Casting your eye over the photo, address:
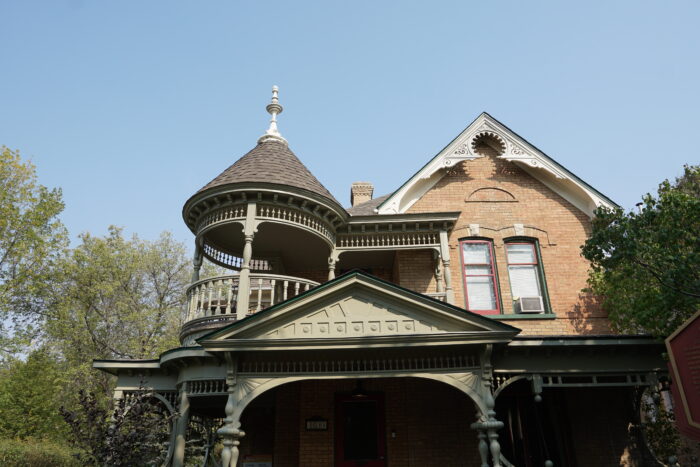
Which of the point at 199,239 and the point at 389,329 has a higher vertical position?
the point at 199,239

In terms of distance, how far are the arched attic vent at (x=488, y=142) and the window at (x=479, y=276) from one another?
301 centimetres

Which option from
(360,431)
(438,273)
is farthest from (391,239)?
(360,431)

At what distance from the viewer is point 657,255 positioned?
9141mm

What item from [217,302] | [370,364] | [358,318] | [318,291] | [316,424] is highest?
[217,302]

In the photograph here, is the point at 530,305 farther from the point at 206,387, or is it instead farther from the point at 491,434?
the point at 206,387

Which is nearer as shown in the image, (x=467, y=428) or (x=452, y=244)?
(x=467, y=428)

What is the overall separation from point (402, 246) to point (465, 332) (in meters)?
3.98

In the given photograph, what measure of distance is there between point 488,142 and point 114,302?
26183 mm

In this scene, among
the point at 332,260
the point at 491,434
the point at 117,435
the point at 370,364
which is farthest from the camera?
the point at 332,260

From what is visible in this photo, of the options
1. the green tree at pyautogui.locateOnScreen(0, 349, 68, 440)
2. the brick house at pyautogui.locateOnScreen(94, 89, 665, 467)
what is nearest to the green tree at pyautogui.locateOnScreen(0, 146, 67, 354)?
the green tree at pyautogui.locateOnScreen(0, 349, 68, 440)

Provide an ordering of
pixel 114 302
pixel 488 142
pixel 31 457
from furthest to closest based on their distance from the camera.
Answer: pixel 114 302 < pixel 31 457 < pixel 488 142

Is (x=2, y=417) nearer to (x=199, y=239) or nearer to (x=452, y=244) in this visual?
(x=199, y=239)

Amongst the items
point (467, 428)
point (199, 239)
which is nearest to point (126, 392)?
point (199, 239)

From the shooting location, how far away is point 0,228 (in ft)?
75.3
